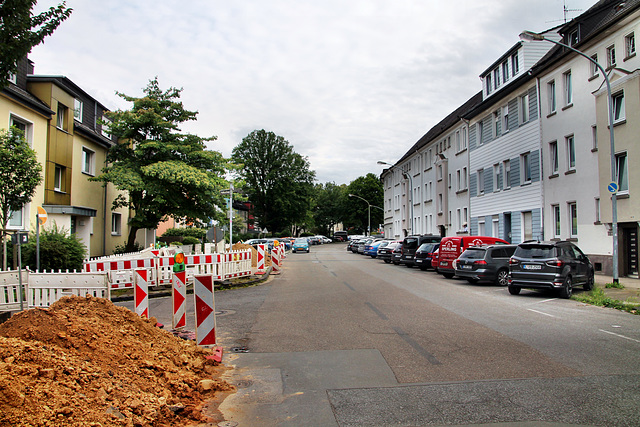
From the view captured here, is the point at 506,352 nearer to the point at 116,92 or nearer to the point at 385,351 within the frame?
the point at 385,351

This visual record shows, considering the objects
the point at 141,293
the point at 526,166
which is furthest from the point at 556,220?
the point at 141,293

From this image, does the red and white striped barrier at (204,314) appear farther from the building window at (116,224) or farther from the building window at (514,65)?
the building window at (514,65)

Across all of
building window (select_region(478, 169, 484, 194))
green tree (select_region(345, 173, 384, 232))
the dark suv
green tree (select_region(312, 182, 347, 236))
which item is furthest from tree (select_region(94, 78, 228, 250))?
green tree (select_region(312, 182, 347, 236))

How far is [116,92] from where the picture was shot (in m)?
27.4

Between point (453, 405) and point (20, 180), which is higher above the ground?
point (20, 180)

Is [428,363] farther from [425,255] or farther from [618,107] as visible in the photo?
[425,255]

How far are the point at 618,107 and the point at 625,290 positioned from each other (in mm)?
8668

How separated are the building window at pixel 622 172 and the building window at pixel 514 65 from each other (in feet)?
43.4

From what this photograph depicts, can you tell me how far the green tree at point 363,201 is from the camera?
320ft

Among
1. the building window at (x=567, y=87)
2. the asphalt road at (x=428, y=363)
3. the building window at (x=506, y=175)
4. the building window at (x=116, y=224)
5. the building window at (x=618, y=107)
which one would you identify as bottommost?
the asphalt road at (x=428, y=363)

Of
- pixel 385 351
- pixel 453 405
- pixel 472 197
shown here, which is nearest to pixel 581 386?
pixel 453 405

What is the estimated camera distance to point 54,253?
17.5m

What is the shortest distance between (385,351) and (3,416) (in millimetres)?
5135

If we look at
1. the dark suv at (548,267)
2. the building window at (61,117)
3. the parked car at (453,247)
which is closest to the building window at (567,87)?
the parked car at (453,247)
